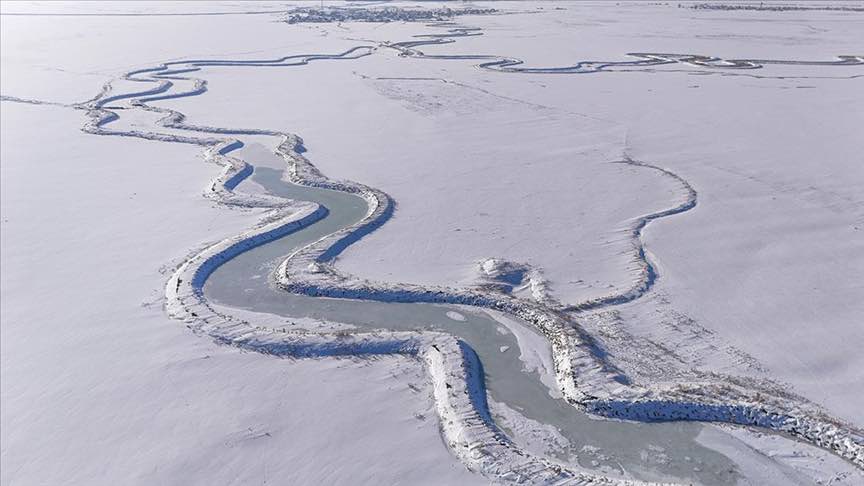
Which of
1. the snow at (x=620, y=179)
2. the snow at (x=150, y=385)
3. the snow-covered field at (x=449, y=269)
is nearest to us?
the snow at (x=150, y=385)

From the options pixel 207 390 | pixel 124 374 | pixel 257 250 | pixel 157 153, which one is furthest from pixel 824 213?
pixel 157 153

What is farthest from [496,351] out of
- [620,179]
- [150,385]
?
[620,179]

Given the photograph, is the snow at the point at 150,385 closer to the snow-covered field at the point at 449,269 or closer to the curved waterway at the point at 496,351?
the snow-covered field at the point at 449,269

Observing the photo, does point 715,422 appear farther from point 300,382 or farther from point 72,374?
point 72,374

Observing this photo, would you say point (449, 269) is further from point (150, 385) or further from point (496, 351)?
point (150, 385)

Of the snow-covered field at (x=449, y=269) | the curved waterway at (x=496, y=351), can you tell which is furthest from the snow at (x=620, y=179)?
the curved waterway at (x=496, y=351)
